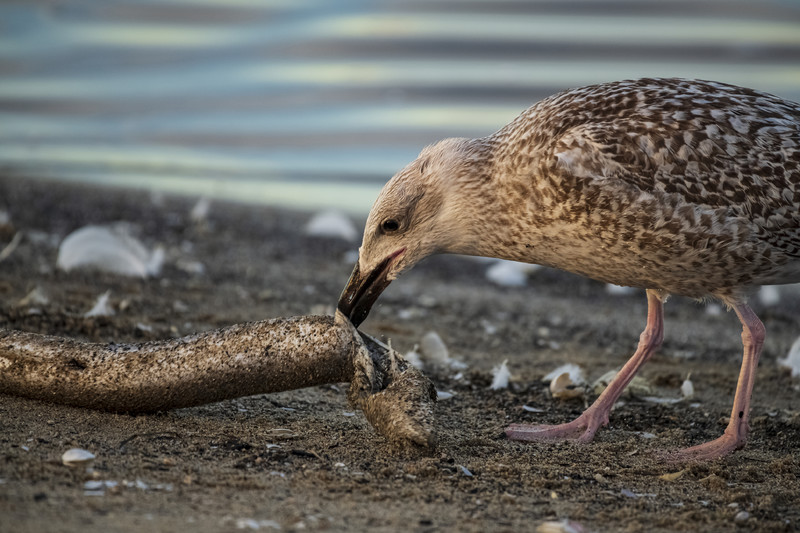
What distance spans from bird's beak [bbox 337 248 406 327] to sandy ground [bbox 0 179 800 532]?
0.43 meters

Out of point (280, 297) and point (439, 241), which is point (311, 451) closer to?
point (439, 241)

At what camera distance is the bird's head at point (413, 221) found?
4.18 metres

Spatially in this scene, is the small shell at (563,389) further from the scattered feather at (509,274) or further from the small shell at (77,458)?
the scattered feather at (509,274)

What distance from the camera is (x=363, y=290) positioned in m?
4.11

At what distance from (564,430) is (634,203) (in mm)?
1059

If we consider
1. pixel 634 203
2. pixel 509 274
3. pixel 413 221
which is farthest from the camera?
pixel 509 274

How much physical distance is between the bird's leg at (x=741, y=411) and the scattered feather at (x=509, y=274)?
3152 mm

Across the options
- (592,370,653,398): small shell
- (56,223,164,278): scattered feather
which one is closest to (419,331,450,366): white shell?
(592,370,653,398): small shell

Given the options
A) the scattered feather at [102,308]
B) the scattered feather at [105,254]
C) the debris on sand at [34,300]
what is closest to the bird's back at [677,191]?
the scattered feather at [102,308]

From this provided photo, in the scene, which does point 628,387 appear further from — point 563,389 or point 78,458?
point 78,458

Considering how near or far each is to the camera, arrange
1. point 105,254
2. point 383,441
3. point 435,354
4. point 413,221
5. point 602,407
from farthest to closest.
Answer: point 105,254, point 435,354, point 413,221, point 602,407, point 383,441

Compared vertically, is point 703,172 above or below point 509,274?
above

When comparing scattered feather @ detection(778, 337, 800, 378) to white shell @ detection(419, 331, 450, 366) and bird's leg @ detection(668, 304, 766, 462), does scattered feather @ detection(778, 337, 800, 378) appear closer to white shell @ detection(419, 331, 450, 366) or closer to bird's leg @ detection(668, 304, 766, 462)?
bird's leg @ detection(668, 304, 766, 462)

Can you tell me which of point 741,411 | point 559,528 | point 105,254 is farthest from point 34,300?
point 741,411
